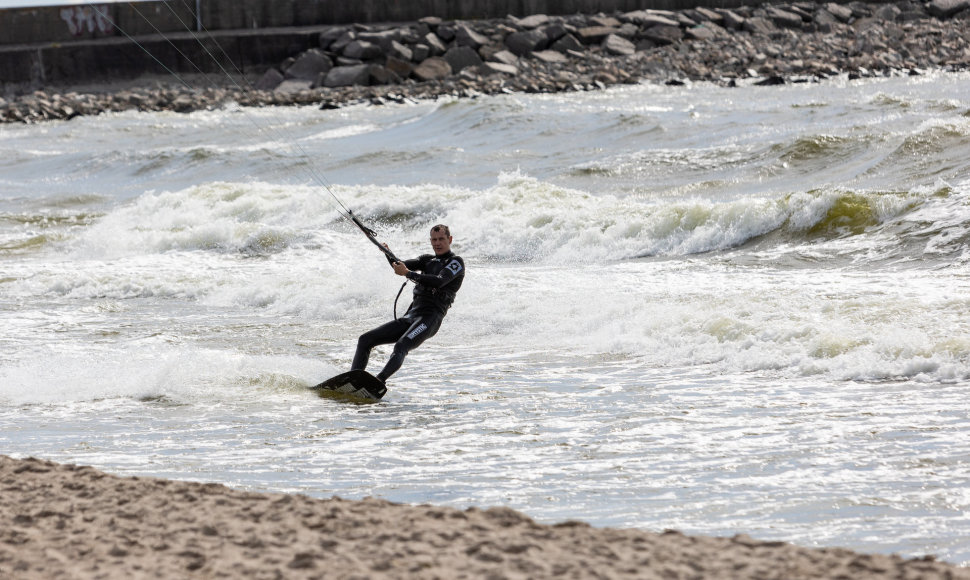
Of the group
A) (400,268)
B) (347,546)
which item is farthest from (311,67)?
(347,546)

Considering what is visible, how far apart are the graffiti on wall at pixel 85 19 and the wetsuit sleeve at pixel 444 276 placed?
38613mm

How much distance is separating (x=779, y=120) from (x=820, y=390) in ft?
56.1

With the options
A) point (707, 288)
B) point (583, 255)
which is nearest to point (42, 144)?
point (583, 255)

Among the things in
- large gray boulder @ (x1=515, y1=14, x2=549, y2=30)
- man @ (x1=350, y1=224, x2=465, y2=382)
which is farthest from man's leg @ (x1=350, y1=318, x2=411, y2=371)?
large gray boulder @ (x1=515, y1=14, x2=549, y2=30)

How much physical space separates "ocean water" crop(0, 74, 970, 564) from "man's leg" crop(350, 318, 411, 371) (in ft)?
1.42

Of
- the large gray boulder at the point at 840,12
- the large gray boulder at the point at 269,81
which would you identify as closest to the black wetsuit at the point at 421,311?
the large gray boulder at the point at 269,81

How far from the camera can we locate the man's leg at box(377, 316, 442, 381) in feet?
28.5

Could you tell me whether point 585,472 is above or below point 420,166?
above

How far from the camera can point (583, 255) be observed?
49.8 ft

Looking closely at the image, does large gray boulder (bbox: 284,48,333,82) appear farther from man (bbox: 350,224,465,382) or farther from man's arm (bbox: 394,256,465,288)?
man's arm (bbox: 394,256,465,288)

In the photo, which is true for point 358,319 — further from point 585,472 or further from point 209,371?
point 585,472

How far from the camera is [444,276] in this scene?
8.91 meters

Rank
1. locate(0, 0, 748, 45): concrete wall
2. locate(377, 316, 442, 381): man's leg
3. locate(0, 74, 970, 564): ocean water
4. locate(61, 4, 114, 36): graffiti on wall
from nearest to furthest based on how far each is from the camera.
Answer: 1. locate(0, 74, 970, 564): ocean water
2. locate(377, 316, 442, 381): man's leg
3. locate(0, 0, 748, 45): concrete wall
4. locate(61, 4, 114, 36): graffiti on wall

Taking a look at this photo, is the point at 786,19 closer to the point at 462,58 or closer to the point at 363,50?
the point at 462,58
